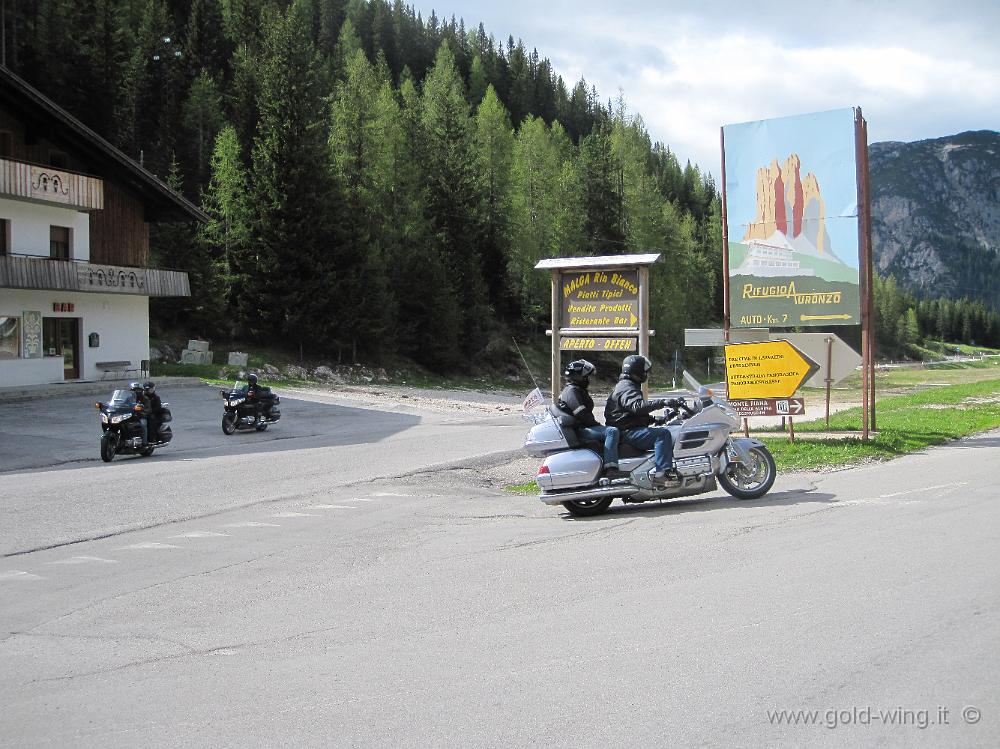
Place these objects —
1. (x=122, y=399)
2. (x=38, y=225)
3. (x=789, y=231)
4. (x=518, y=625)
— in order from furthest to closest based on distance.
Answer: (x=38, y=225)
(x=122, y=399)
(x=789, y=231)
(x=518, y=625)

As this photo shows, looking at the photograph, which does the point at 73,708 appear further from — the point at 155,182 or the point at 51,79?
the point at 51,79

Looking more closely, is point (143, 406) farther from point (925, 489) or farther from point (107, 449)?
point (925, 489)

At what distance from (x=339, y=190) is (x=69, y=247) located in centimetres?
1652

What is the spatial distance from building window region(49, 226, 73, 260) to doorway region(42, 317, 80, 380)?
2567mm

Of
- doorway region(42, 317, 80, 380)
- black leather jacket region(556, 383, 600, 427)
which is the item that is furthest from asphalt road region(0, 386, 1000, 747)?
doorway region(42, 317, 80, 380)

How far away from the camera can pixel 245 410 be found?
872 inches

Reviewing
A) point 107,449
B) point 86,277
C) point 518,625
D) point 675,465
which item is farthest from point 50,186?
point 518,625

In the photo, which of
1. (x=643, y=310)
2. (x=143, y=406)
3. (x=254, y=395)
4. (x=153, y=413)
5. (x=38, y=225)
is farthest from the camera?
(x=38, y=225)

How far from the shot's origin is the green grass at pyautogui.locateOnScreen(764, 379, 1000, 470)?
1420cm

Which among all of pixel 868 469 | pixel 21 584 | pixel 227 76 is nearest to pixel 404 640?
pixel 21 584

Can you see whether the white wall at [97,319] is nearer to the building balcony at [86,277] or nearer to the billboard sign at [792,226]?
the building balcony at [86,277]

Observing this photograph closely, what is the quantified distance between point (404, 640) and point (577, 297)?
1090cm

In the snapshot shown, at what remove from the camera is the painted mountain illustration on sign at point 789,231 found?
16203 mm

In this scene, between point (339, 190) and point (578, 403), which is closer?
point (578, 403)
